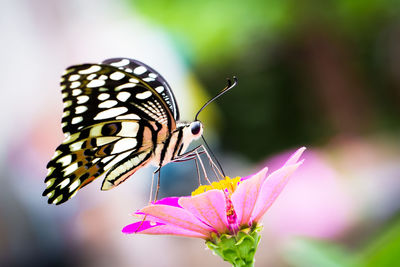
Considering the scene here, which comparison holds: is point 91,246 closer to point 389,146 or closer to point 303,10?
point 303,10

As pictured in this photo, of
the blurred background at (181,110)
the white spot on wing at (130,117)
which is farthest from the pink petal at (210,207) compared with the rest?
the blurred background at (181,110)

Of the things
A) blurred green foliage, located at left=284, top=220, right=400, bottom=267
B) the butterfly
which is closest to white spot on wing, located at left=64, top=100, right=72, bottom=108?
the butterfly

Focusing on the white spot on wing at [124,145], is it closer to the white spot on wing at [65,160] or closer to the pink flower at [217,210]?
the white spot on wing at [65,160]

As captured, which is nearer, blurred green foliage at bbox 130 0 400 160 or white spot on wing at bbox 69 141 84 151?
white spot on wing at bbox 69 141 84 151

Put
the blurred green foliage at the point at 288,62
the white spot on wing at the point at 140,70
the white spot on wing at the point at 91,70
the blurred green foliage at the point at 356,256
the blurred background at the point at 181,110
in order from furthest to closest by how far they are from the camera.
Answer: the blurred green foliage at the point at 288,62 < the blurred background at the point at 181,110 < the white spot on wing at the point at 140,70 < the white spot on wing at the point at 91,70 < the blurred green foliage at the point at 356,256

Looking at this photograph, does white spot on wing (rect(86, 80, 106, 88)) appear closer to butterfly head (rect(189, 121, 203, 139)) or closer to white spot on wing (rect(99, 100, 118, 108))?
white spot on wing (rect(99, 100, 118, 108))

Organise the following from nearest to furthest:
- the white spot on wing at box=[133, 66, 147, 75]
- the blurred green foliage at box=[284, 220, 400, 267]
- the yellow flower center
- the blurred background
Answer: the blurred green foliage at box=[284, 220, 400, 267], the yellow flower center, the white spot on wing at box=[133, 66, 147, 75], the blurred background

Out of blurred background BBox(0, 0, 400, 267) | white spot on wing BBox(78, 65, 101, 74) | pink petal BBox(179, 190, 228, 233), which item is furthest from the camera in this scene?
blurred background BBox(0, 0, 400, 267)
